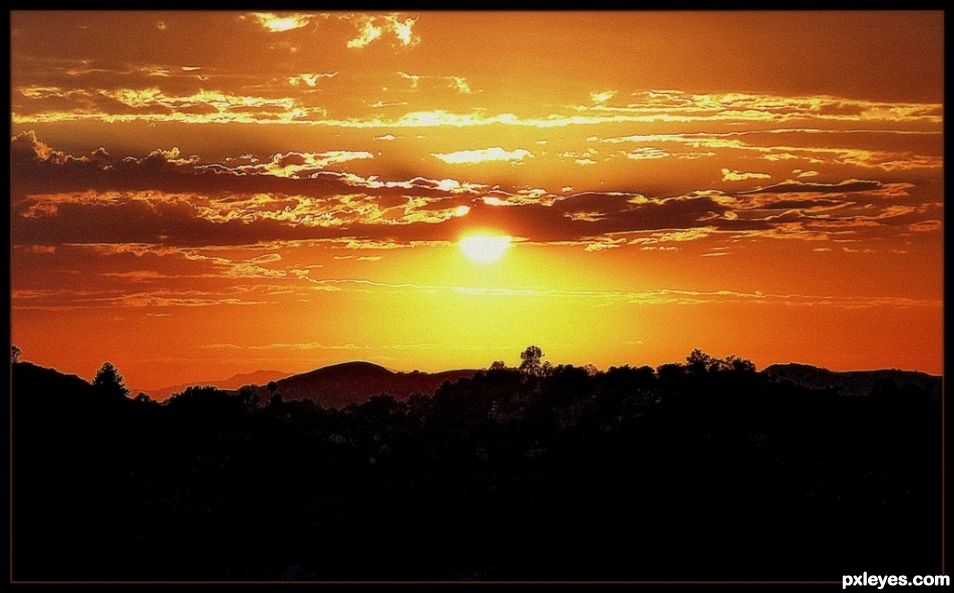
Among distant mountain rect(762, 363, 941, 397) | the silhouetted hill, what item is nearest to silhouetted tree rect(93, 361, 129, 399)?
the silhouetted hill

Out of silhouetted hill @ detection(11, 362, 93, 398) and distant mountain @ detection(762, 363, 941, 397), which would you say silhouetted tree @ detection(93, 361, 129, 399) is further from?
distant mountain @ detection(762, 363, 941, 397)

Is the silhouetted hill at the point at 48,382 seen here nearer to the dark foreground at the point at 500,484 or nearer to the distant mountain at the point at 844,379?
the dark foreground at the point at 500,484

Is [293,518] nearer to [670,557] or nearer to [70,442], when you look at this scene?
[70,442]

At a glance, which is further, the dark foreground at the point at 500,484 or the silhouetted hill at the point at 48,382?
the silhouetted hill at the point at 48,382

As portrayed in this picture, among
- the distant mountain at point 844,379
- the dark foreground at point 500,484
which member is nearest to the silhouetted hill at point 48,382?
the dark foreground at point 500,484

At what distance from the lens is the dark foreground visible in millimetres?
32031

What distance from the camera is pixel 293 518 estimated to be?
34312mm

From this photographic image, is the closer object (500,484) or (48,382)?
(500,484)

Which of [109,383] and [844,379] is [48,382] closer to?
[109,383]

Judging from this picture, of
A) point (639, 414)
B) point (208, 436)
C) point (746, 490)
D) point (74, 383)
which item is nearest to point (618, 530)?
point (746, 490)

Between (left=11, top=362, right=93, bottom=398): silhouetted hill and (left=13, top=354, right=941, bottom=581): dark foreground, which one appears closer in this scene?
(left=13, top=354, right=941, bottom=581): dark foreground

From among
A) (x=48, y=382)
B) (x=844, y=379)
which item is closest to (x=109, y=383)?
(x=48, y=382)

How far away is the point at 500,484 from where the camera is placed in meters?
35.8

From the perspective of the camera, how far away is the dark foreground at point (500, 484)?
105 feet
